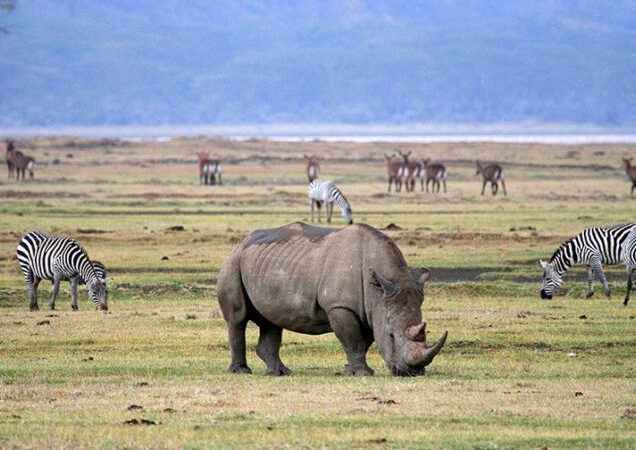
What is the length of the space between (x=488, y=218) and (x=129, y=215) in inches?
486

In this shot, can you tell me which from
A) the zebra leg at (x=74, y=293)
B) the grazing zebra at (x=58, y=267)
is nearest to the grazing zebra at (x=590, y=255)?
the grazing zebra at (x=58, y=267)

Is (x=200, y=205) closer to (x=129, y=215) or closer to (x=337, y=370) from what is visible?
(x=129, y=215)

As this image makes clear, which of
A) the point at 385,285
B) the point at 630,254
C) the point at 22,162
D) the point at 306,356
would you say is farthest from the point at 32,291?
the point at 22,162

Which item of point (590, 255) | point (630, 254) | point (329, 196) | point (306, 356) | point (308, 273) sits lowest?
point (306, 356)

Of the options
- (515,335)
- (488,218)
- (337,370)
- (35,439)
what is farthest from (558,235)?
(35,439)

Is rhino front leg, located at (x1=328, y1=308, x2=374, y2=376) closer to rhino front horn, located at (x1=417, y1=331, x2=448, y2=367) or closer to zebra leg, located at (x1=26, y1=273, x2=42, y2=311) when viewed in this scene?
rhino front horn, located at (x1=417, y1=331, x2=448, y2=367)

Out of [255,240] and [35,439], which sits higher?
[255,240]

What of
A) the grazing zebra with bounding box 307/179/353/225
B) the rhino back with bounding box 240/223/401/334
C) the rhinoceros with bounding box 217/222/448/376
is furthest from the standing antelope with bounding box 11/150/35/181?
the rhino back with bounding box 240/223/401/334

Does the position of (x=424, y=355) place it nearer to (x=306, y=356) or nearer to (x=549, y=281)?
(x=306, y=356)

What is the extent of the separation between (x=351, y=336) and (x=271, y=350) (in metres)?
1.21

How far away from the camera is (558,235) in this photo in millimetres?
34562

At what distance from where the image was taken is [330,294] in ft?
45.6

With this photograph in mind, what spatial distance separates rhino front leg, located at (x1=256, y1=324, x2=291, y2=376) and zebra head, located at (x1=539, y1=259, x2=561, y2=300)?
9264mm

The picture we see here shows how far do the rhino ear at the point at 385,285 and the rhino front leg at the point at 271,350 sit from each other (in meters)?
1.69
